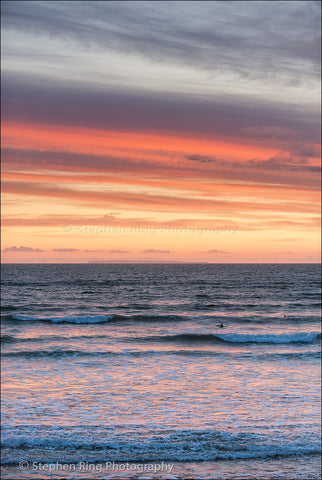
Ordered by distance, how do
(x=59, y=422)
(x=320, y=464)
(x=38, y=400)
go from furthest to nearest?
(x=38, y=400) < (x=59, y=422) < (x=320, y=464)

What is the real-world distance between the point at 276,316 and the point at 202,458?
3929 centimetres

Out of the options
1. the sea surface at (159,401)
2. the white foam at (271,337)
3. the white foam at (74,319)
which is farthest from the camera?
the white foam at (74,319)

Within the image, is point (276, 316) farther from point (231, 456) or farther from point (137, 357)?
point (231, 456)

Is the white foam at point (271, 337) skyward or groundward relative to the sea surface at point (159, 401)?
groundward

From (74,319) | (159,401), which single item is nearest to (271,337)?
(74,319)

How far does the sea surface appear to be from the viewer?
12.9m

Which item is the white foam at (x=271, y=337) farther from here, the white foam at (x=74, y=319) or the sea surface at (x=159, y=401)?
the white foam at (x=74, y=319)

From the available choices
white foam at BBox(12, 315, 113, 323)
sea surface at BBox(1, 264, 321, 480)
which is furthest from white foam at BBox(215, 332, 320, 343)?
white foam at BBox(12, 315, 113, 323)

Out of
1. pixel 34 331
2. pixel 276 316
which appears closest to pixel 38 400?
pixel 34 331

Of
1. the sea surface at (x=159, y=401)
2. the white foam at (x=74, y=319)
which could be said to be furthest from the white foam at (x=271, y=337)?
the white foam at (x=74, y=319)

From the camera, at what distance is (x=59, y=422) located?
1598cm

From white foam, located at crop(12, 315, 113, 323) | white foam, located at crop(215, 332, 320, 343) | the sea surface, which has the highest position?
the sea surface

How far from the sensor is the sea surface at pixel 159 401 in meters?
12.9

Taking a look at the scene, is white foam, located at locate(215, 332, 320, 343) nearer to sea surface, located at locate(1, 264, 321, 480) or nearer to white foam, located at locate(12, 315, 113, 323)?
sea surface, located at locate(1, 264, 321, 480)
